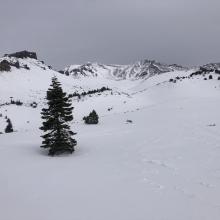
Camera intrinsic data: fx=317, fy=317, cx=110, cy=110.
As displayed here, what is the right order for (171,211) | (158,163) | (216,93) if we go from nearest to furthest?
(171,211)
(158,163)
(216,93)

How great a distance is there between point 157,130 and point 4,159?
19.8m

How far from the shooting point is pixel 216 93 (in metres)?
111

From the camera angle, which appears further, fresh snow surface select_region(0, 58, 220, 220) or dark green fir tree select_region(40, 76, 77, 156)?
dark green fir tree select_region(40, 76, 77, 156)

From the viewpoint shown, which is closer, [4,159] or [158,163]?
[158,163]

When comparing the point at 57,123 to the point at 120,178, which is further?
the point at 57,123

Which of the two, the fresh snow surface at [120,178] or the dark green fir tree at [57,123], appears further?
the dark green fir tree at [57,123]

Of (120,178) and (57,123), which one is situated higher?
(57,123)

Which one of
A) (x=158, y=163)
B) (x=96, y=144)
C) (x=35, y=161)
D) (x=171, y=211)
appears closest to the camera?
(x=171, y=211)

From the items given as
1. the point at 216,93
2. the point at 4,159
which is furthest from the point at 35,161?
the point at 216,93

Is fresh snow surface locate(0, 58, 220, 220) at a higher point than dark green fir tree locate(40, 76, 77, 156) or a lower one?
lower

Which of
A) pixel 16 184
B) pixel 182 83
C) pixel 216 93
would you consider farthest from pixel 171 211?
pixel 182 83

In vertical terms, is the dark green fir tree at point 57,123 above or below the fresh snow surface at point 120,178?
above

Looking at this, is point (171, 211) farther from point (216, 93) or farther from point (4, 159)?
point (216, 93)

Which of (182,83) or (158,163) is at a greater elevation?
(182,83)
